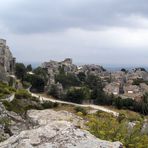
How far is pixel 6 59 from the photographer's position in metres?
85.1

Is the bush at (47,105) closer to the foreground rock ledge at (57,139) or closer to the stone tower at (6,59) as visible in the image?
the stone tower at (6,59)

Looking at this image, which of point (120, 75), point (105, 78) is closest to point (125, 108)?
point (105, 78)

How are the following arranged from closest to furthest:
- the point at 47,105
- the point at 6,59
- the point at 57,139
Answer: the point at 57,139, the point at 47,105, the point at 6,59

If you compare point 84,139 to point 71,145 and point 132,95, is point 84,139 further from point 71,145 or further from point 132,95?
point 132,95

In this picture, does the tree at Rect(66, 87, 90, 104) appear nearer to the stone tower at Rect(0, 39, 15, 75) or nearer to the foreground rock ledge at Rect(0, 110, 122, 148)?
the stone tower at Rect(0, 39, 15, 75)

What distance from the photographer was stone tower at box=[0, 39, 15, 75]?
82.9m

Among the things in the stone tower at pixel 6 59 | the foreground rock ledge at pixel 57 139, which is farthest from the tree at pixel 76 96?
the foreground rock ledge at pixel 57 139

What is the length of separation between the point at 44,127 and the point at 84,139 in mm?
825

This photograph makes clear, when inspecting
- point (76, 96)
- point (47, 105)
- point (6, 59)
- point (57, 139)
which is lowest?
point (76, 96)

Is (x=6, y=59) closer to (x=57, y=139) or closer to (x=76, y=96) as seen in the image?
(x=76, y=96)

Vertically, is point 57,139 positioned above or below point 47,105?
above

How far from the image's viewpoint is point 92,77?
118m

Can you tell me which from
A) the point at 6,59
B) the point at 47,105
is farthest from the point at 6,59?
the point at 47,105

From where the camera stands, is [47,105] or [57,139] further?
Answer: [47,105]
